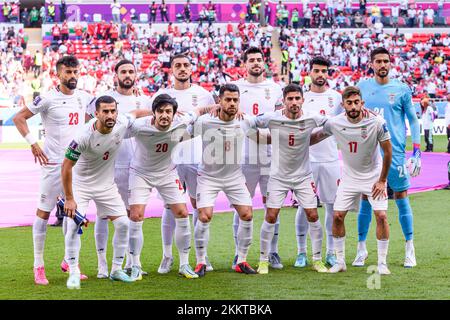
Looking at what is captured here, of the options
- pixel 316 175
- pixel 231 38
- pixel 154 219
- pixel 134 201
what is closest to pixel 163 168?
pixel 134 201

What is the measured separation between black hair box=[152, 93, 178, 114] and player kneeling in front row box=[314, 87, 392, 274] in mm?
1807

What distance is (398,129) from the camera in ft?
37.3

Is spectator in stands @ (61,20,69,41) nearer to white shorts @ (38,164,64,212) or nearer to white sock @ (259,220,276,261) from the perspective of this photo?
white shorts @ (38,164,64,212)

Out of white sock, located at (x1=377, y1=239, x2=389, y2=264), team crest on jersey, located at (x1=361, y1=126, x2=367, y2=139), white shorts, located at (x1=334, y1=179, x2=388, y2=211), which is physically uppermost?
team crest on jersey, located at (x1=361, y1=126, x2=367, y2=139)

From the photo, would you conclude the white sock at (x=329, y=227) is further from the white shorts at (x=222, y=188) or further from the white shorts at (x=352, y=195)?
the white shorts at (x=222, y=188)

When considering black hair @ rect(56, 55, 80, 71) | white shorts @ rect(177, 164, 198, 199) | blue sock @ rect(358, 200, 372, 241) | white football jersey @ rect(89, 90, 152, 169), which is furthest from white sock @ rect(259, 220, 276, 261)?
black hair @ rect(56, 55, 80, 71)

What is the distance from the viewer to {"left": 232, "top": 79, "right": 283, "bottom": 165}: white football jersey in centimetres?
1139

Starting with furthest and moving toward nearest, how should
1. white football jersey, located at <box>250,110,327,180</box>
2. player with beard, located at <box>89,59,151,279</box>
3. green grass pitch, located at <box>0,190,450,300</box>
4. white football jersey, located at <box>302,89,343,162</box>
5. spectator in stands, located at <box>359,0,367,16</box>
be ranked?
spectator in stands, located at <box>359,0,367,16</box>
white football jersey, located at <box>302,89,343,162</box>
player with beard, located at <box>89,59,151,279</box>
white football jersey, located at <box>250,110,327,180</box>
green grass pitch, located at <box>0,190,450,300</box>

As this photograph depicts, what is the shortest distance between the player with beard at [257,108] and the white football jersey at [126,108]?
1.27m

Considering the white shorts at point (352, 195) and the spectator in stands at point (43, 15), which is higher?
the spectator in stands at point (43, 15)

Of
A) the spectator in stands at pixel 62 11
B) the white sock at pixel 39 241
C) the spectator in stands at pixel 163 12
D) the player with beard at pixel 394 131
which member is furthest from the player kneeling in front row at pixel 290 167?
the spectator in stands at pixel 163 12

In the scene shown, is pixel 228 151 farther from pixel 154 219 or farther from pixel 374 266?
pixel 154 219

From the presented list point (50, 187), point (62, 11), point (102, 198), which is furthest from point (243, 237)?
point (62, 11)

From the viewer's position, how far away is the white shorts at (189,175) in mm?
11297
